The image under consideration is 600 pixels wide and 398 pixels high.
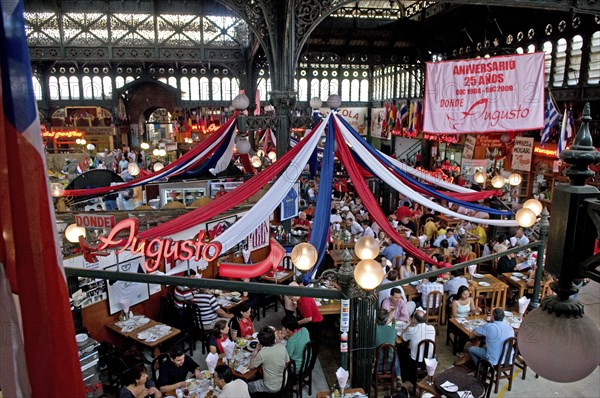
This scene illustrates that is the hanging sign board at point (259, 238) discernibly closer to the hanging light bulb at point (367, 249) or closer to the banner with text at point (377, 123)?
the hanging light bulb at point (367, 249)

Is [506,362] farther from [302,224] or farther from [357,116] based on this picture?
[357,116]

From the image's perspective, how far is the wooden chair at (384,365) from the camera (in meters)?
6.85

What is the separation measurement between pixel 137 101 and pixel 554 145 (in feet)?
83.2

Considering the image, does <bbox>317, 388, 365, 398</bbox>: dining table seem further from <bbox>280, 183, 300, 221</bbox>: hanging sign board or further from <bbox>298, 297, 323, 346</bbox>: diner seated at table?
<bbox>280, 183, 300, 221</bbox>: hanging sign board

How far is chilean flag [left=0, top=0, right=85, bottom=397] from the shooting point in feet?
4.33

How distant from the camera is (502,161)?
18.7m

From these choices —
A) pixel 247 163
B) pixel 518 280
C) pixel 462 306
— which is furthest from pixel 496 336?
pixel 247 163

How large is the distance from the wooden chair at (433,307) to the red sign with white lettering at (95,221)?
6215 mm

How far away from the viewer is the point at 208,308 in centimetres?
838

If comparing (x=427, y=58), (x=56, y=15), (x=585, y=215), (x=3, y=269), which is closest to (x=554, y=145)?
(x=427, y=58)

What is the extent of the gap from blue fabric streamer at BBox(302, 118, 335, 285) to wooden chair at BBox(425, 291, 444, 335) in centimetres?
312

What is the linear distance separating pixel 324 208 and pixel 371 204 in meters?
0.78

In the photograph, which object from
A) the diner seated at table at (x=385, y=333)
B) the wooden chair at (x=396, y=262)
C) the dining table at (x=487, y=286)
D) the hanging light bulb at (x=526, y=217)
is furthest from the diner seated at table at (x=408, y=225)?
the hanging light bulb at (x=526, y=217)

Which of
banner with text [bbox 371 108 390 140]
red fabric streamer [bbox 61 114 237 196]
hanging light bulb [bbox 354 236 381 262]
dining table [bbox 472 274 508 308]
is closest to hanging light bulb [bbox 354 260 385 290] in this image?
hanging light bulb [bbox 354 236 381 262]
